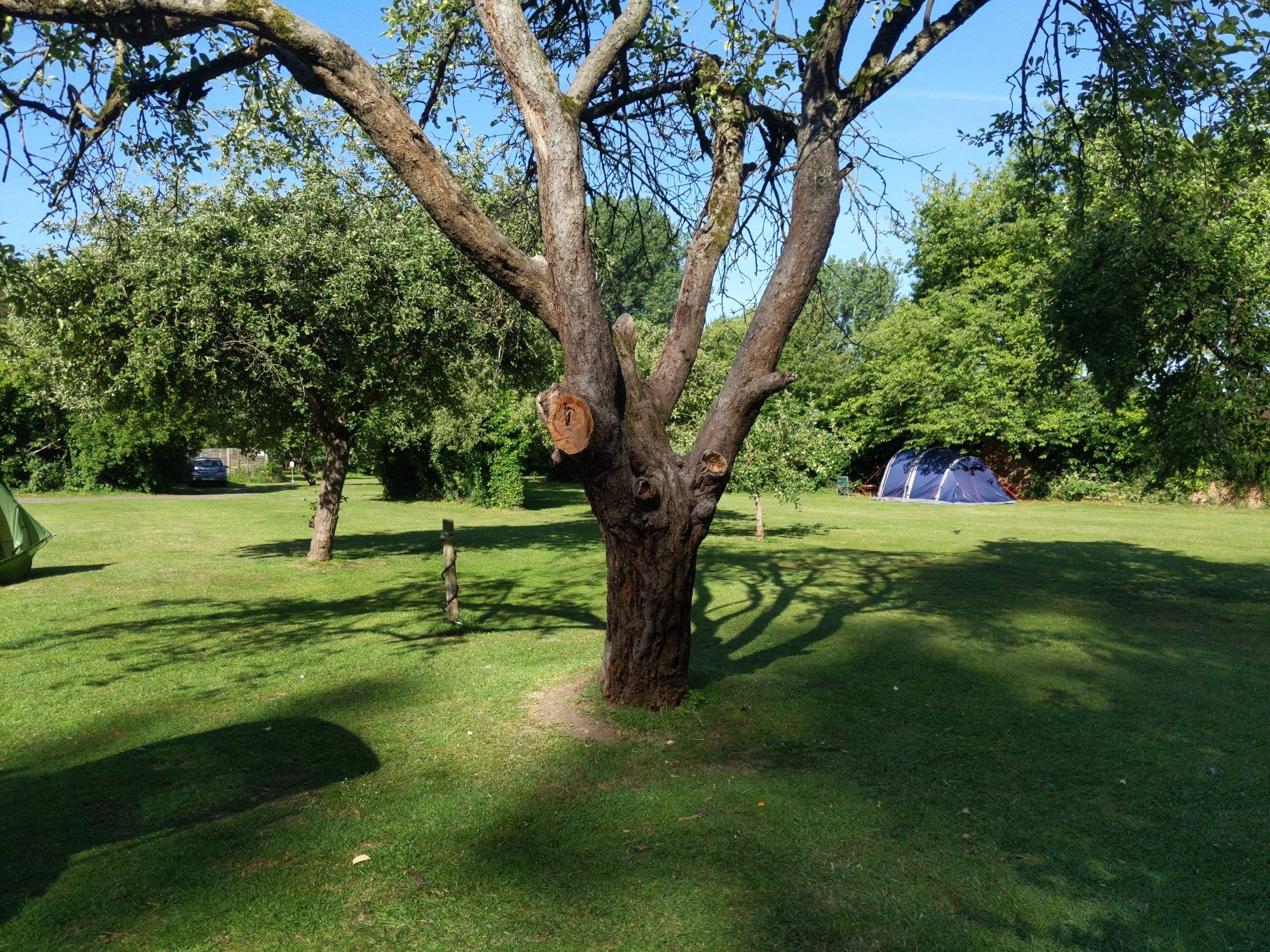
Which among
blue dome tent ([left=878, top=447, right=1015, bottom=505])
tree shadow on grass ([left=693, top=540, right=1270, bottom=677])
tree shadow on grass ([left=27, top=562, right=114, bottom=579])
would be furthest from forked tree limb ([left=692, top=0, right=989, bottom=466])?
blue dome tent ([left=878, top=447, right=1015, bottom=505])

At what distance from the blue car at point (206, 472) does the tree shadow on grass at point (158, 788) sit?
126 feet

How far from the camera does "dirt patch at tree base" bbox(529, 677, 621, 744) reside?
591 cm

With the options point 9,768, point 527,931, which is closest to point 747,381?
point 527,931

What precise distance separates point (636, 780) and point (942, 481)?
30205mm

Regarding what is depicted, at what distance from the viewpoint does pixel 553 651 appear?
8680 millimetres

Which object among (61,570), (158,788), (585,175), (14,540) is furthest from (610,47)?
(61,570)

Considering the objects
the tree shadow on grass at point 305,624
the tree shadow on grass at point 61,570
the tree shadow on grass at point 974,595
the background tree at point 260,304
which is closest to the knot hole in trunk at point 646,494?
the tree shadow on grass at point 974,595

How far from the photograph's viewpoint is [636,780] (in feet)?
17.0

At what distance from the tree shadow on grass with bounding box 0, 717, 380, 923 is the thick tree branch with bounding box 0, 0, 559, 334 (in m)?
3.21

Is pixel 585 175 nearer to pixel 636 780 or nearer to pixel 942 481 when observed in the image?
pixel 636 780

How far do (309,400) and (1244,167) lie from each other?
13.5m

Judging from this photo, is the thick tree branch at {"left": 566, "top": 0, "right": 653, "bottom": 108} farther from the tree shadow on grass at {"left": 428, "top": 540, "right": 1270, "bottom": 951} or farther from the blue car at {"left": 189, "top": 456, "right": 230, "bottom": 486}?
the blue car at {"left": 189, "top": 456, "right": 230, "bottom": 486}

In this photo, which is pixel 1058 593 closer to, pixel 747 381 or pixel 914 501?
pixel 747 381

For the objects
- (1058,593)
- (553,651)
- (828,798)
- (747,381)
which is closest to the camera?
(828,798)
